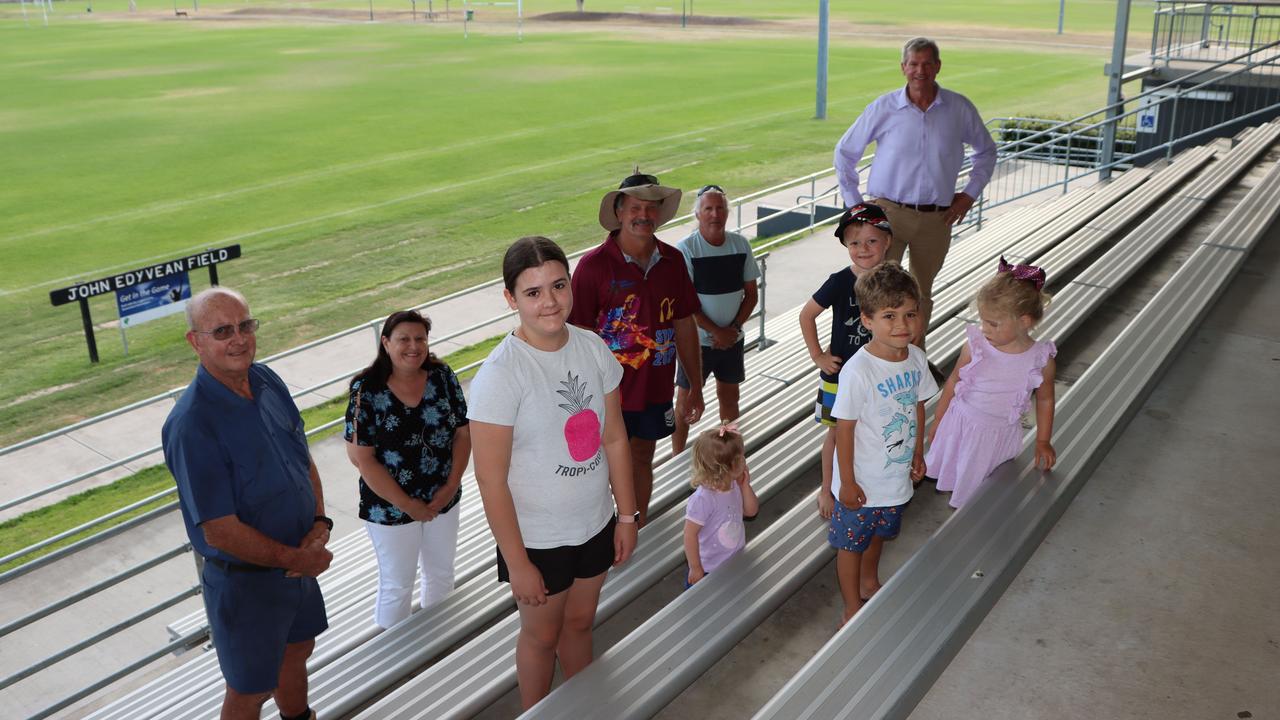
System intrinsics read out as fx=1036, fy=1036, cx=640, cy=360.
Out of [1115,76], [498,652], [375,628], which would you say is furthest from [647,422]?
[1115,76]


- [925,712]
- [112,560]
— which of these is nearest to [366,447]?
[925,712]

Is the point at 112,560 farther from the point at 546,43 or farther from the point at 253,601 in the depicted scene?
the point at 546,43

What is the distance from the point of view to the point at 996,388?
13.3ft

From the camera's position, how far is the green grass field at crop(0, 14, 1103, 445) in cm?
1772

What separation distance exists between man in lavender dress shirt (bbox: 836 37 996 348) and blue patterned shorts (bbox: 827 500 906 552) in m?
1.89

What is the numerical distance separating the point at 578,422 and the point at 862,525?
1.21 metres

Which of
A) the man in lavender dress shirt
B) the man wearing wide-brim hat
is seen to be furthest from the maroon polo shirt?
the man in lavender dress shirt

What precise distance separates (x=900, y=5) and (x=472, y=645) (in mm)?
100303

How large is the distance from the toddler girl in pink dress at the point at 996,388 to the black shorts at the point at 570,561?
1.69m

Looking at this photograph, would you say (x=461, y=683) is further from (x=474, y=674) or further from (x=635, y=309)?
(x=635, y=309)

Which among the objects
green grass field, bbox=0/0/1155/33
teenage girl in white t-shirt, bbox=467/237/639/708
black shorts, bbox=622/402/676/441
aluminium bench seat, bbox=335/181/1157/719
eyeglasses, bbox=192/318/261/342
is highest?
green grass field, bbox=0/0/1155/33

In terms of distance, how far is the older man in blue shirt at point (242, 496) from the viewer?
310cm

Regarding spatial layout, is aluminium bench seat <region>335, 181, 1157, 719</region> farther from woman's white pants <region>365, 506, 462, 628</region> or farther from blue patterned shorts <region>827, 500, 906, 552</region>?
blue patterned shorts <region>827, 500, 906, 552</region>

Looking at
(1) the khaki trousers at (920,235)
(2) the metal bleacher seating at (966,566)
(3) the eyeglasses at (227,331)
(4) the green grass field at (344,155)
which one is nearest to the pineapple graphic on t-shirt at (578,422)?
(2) the metal bleacher seating at (966,566)
